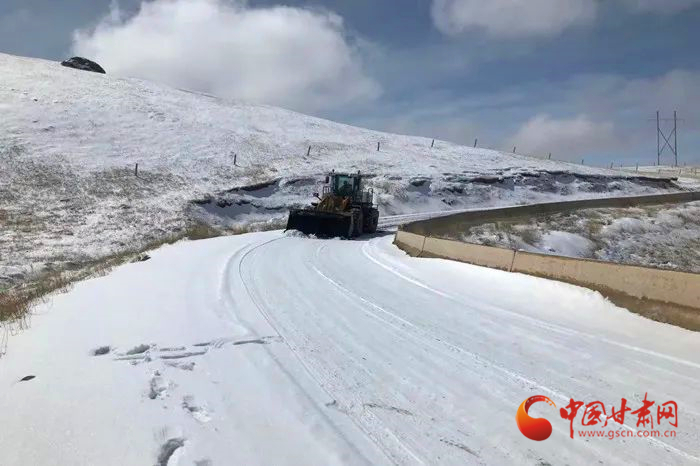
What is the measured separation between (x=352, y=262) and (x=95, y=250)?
1398cm

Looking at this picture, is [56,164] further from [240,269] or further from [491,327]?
[491,327]

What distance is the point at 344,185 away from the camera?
1089 inches

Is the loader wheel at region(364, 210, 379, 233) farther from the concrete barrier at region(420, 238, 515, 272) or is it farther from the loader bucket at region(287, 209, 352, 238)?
the concrete barrier at region(420, 238, 515, 272)

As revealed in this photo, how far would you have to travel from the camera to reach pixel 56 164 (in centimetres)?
3794

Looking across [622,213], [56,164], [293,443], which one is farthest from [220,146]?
[293,443]

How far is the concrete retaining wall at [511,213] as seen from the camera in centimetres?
2545

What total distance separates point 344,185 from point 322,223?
3.71m

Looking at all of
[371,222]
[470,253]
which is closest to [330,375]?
[470,253]

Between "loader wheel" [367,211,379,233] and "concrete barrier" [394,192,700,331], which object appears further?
"loader wheel" [367,211,379,233]

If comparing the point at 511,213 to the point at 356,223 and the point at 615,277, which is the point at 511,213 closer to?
the point at 356,223

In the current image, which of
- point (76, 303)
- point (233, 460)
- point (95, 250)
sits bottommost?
point (95, 250)

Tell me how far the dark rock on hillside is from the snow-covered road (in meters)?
71.2

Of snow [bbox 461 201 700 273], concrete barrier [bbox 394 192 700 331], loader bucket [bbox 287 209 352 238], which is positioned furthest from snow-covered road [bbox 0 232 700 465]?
snow [bbox 461 201 700 273]

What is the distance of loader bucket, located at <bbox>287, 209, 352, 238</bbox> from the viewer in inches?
965
